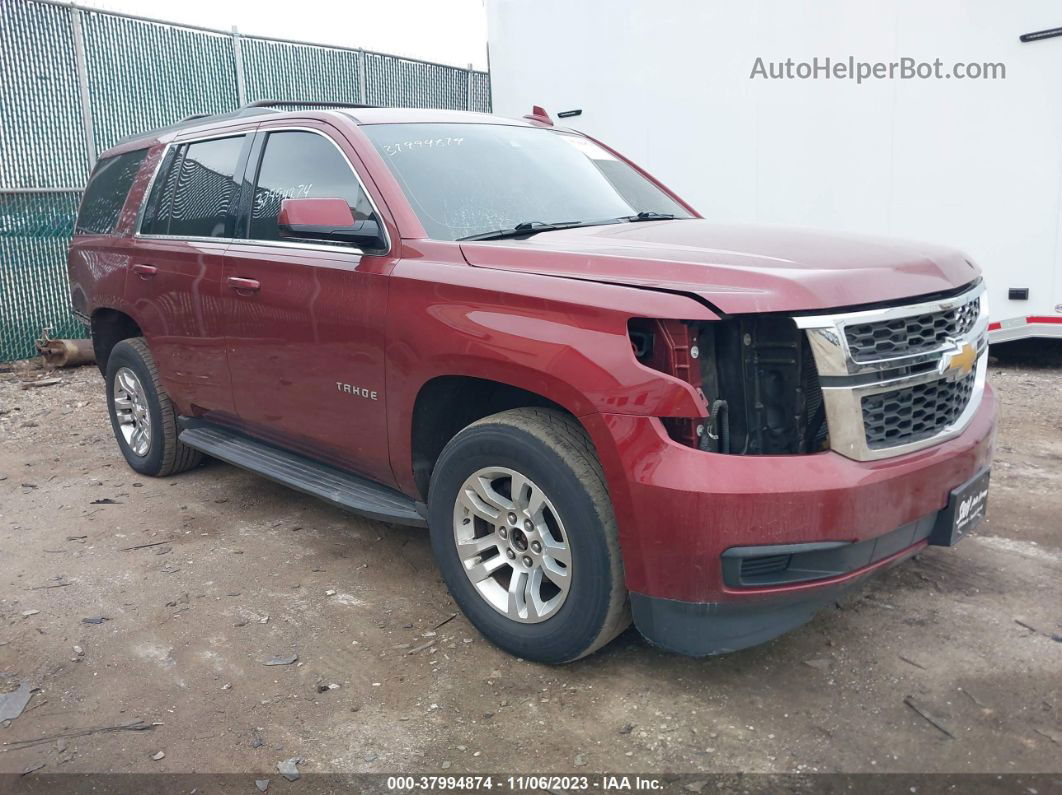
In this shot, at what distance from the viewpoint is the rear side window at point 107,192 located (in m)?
5.44

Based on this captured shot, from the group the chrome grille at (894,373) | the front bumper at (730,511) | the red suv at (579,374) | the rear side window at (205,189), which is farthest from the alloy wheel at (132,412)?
the chrome grille at (894,373)

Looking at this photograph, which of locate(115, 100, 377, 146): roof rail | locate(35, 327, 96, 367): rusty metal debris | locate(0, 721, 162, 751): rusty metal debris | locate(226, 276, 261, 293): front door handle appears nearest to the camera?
locate(0, 721, 162, 751): rusty metal debris

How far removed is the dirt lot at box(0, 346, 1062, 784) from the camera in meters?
2.71

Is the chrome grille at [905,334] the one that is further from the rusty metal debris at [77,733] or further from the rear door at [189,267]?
the rear door at [189,267]

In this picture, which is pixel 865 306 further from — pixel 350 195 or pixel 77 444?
pixel 77 444

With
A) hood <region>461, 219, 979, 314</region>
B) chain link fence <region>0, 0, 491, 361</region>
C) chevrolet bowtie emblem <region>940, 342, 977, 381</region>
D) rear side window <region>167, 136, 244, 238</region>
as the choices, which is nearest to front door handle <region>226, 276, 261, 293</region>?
rear side window <region>167, 136, 244, 238</region>

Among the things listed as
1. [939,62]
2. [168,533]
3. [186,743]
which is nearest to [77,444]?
[168,533]

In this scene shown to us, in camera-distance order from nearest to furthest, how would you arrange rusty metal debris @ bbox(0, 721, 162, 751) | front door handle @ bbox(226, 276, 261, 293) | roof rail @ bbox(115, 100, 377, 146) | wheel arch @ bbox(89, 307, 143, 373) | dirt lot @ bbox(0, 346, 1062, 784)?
dirt lot @ bbox(0, 346, 1062, 784)
rusty metal debris @ bbox(0, 721, 162, 751)
front door handle @ bbox(226, 276, 261, 293)
roof rail @ bbox(115, 100, 377, 146)
wheel arch @ bbox(89, 307, 143, 373)

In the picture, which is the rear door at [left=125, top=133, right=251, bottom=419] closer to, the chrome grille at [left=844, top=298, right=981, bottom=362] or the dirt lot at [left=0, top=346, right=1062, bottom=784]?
the dirt lot at [left=0, top=346, right=1062, bottom=784]

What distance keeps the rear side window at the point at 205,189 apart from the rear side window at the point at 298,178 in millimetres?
263

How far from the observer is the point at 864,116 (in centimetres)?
739

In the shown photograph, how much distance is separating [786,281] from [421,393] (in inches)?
58.2

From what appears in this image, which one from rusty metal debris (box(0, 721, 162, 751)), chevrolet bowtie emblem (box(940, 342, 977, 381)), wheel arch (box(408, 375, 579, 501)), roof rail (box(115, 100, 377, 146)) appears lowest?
rusty metal debris (box(0, 721, 162, 751))

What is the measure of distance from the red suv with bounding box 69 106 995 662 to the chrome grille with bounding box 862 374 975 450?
13 mm
